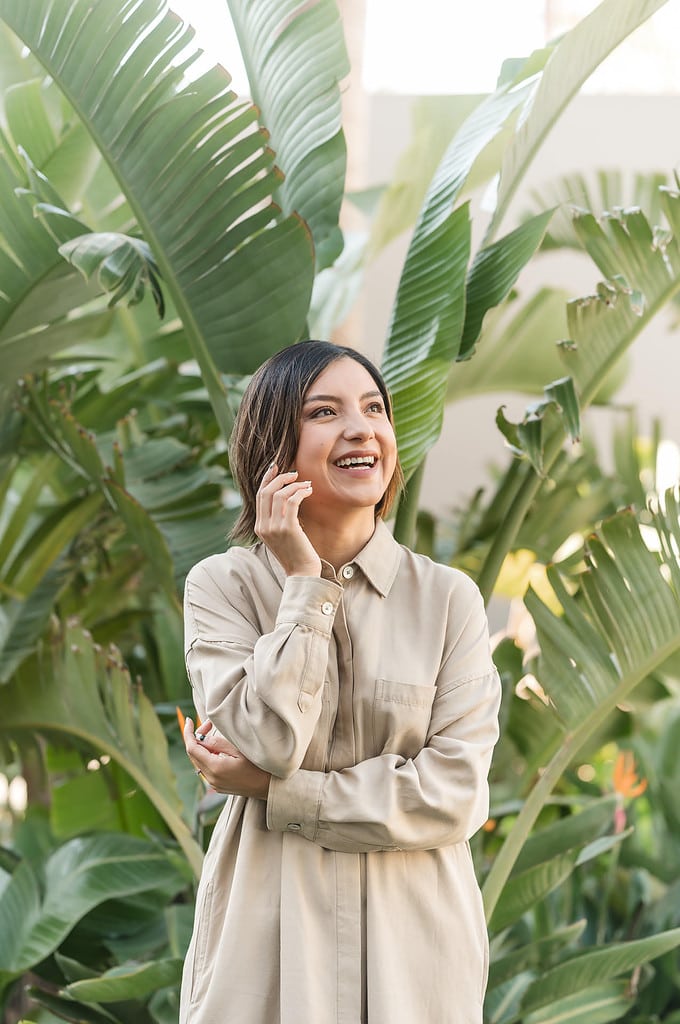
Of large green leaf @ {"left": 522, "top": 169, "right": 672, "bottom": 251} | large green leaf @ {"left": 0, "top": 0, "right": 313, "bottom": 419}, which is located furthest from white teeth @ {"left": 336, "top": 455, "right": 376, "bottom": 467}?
large green leaf @ {"left": 522, "top": 169, "right": 672, "bottom": 251}

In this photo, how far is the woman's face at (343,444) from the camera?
3.85ft

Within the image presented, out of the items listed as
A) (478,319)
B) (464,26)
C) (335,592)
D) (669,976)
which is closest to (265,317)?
(478,319)

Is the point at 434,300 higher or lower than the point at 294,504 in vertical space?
higher

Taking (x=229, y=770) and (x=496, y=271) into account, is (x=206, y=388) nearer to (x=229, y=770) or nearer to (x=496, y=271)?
(x=496, y=271)

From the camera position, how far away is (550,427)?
1.85m

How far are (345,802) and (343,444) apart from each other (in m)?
0.38

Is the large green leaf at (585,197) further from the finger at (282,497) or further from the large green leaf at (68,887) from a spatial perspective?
the large green leaf at (68,887)

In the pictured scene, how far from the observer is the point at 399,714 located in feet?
3.85

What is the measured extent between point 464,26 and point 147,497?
10.0 ft

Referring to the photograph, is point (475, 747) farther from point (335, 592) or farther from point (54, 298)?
point (54, 298)

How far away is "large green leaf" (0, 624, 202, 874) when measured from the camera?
76.1 inches

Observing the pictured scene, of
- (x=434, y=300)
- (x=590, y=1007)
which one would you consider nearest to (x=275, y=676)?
(x=434, y=300)

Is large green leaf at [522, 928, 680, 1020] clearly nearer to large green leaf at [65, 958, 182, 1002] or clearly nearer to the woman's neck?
large green leaf at [65, 958, 182, 1002]

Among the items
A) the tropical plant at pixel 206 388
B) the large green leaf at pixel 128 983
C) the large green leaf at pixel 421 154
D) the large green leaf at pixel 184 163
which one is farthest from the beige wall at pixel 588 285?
the large green leaf at pixel 128 983
